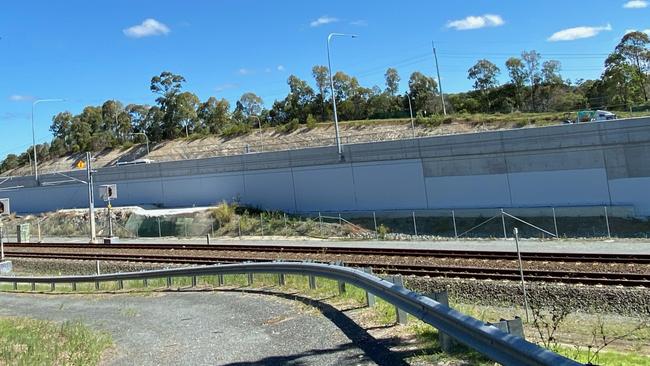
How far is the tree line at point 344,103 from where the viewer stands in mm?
84375

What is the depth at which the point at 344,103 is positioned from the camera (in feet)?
383

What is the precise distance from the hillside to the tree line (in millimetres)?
3698

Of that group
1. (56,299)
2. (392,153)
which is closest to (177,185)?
(392,153)

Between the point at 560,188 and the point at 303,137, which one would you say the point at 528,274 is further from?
the point at 303,137

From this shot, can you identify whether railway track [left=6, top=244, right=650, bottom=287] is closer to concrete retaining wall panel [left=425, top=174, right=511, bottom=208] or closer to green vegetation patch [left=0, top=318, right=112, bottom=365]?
green vegetation patch [left=0, top=318, right=112, bottom=365]

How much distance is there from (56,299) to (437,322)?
1315 cm

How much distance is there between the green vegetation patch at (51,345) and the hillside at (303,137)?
43.0 m

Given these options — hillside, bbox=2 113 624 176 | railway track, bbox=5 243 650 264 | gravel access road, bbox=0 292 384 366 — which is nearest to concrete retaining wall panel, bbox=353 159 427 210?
hillside, bbox=2 113 624 176

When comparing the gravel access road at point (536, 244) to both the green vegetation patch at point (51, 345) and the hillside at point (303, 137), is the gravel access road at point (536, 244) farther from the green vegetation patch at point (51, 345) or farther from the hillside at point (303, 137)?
the hillside at point (303, 137)

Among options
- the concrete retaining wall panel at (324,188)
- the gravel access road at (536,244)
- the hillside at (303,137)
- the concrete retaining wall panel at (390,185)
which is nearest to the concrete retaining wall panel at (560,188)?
the concrete retaining wall panel at (390,185)

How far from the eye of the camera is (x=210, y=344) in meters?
7.35

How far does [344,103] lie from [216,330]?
362 ft

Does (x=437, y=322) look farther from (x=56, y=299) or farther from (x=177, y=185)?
(x=177, y=185)

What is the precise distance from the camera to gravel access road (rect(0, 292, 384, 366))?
641 centimetres
